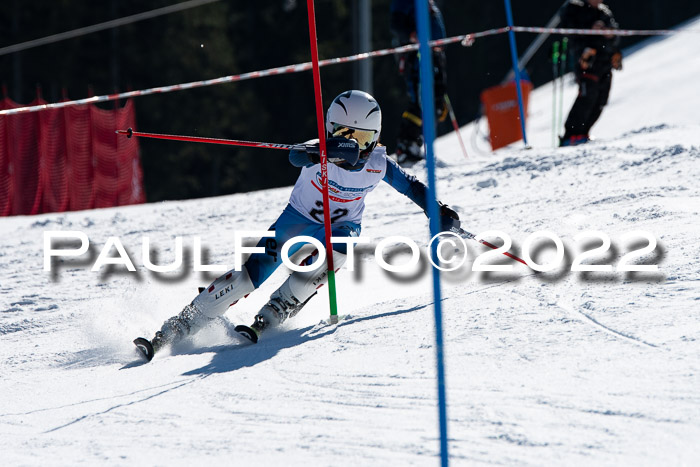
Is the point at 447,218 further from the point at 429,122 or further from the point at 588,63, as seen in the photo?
the point at 588,63

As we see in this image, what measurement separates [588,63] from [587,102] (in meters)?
0.38

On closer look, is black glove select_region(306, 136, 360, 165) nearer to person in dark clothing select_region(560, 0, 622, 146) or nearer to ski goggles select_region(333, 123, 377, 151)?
ski goggles select_region(333, 123, 377, 151)

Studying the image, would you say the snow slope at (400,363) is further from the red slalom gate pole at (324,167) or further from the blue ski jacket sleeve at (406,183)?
the blue ski jacket sleeve at (406,183)

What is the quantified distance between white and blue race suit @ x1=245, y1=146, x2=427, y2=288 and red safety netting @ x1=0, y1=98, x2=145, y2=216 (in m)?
8.88

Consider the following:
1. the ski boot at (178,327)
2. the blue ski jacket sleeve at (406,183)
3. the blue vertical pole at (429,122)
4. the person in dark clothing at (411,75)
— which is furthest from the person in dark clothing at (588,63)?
the blue vertical pole at (429,122)

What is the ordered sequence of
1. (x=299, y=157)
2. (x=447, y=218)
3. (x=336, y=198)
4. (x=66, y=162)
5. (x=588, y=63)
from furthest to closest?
(x=66, y=162) < (x=588, y=63) < (x=336, y=198) < (x=447, y=218) < (x=299, y=157)

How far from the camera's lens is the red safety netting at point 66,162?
1402 centimetres

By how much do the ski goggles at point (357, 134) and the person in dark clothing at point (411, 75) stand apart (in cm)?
450

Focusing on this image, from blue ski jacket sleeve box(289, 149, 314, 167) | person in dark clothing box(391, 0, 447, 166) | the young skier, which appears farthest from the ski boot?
person in dark clothing box(391, 0, 447, 166)

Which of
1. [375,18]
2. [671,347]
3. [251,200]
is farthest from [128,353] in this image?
[375,18]

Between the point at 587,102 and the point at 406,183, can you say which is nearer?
the point at 406,183

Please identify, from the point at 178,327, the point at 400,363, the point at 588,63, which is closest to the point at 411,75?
the point at 588,63

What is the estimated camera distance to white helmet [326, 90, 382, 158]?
16.4 feet

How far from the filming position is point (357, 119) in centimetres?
500
